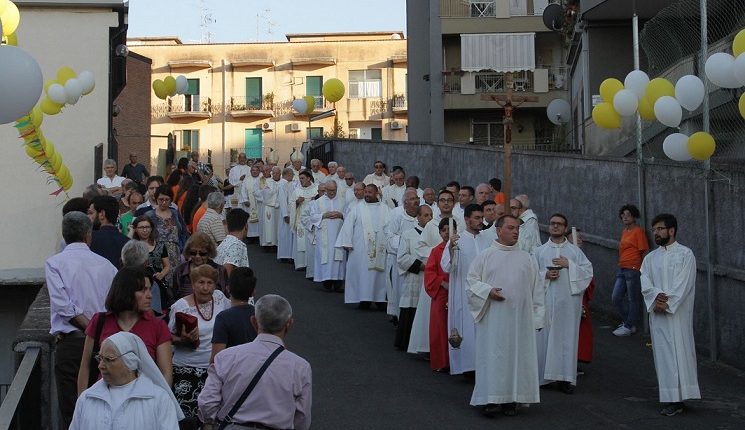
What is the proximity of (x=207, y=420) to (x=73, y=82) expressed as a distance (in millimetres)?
9754

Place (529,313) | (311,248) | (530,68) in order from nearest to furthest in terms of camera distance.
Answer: (529,313) < (311,248) < (530,68)

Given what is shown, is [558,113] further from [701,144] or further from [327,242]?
[701,144]

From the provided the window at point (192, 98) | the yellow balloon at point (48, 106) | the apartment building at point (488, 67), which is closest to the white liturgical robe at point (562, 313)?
the yellow balloon at point (48, 106)

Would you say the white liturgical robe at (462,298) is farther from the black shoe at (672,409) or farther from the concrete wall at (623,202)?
the concrete wall at (623,202)

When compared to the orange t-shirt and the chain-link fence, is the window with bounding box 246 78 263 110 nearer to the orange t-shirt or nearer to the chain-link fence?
the chain-link fence

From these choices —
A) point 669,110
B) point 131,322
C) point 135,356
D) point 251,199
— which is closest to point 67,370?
point 131,322

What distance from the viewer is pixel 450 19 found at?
39.5 metres

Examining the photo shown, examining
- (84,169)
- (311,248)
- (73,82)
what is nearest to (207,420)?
(73,82)

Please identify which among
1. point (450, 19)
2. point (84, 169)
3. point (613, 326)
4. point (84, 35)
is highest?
point (450, 19)

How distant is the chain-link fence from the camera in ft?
48.5

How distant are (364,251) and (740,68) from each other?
876cm

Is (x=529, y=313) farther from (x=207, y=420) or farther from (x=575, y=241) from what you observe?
(x=207, y=420)

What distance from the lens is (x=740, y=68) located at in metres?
10.9

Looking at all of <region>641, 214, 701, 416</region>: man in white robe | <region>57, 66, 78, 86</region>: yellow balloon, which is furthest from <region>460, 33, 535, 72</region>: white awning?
<region>641, 214, 701, 416</region>: man in white robe
